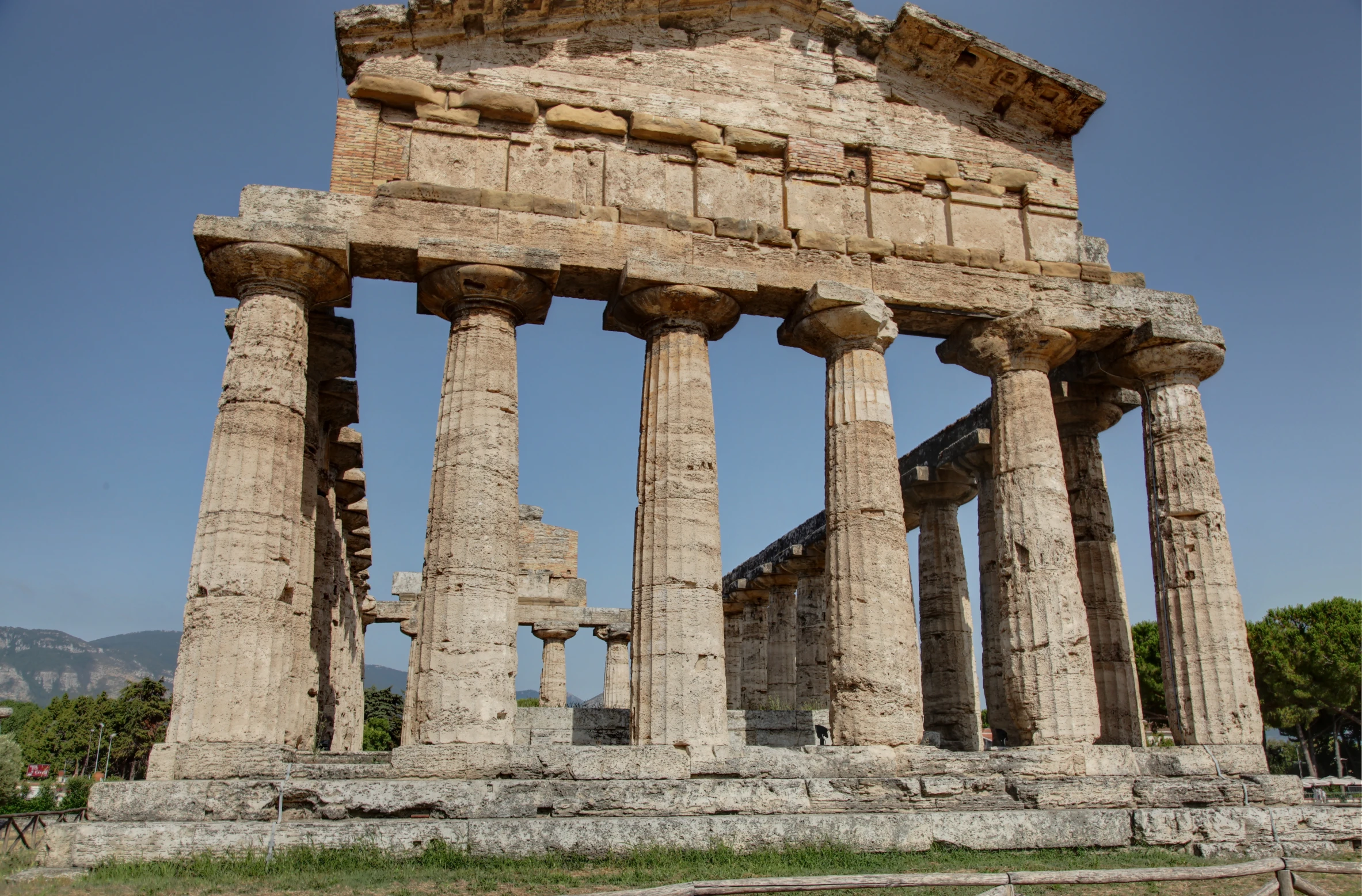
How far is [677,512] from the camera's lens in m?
14.5

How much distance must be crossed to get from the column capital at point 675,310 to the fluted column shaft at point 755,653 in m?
15.4

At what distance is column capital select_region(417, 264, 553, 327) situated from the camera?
578 inches

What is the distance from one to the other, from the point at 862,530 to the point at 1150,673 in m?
33.8

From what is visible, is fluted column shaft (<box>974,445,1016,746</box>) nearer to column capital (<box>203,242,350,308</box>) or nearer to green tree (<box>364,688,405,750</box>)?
column capital (<box>203,242,350,308</box>)

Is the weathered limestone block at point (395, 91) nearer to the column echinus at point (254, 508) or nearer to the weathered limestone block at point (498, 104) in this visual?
the weathered limestone block at point (498, 104)

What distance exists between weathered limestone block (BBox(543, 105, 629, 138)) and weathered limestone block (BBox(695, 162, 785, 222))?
1464 mm

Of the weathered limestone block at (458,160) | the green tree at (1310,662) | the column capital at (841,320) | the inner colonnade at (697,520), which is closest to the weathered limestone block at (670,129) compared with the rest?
the weathered limestone block at (458,160)

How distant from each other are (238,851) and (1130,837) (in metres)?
10.4

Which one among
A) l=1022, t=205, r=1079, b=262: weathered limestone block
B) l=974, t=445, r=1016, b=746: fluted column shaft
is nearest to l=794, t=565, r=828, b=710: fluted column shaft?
l=974, t=445, r=1016, b=746: fluted column shaft

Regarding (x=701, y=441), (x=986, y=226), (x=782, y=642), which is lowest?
(x=782, y=642)

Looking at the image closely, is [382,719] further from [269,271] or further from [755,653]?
[269,271]

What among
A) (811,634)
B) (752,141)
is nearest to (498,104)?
(752,141)

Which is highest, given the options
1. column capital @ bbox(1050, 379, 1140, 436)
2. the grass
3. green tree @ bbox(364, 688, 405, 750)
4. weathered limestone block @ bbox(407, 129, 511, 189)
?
weathered limestone block @ bbox(407, 129, 511, 189)

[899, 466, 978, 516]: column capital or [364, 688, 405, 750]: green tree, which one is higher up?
[899, 466, 978, 516]: column capital
